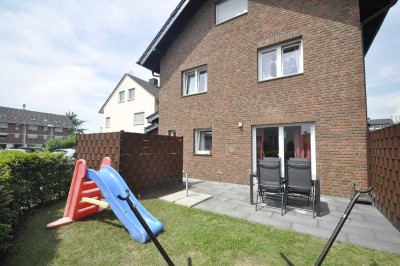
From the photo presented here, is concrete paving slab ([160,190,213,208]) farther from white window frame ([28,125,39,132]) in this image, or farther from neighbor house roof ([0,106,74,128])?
white window frame ([28,125,39,132])

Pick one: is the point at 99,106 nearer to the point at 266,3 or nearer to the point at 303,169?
the point at 266,3

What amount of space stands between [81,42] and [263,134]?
8.49 m

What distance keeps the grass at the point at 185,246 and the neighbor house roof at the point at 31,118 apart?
60937mm

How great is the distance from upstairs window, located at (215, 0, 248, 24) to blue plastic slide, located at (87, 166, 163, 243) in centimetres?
870

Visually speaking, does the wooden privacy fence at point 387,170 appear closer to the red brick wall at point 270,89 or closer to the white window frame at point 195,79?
the red brick wall at point 270,89

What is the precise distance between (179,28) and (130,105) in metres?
17.6

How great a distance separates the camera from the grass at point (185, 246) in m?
2.91

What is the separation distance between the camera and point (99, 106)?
30.5 meters

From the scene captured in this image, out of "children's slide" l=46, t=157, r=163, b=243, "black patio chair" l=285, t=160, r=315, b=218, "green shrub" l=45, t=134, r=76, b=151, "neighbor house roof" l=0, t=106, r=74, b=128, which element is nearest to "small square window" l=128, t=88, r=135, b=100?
"green shrub" l=45, t=134, r=76, b=151

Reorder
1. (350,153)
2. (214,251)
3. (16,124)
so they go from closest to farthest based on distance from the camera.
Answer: (214,251) < (350,153) < (16,124)

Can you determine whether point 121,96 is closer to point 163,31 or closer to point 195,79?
point 163,31

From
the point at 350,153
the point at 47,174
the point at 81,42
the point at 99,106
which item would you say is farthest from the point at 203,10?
the point at 99,106

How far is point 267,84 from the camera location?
307 inches

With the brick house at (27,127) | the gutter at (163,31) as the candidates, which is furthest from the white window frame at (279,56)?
the brick house at (27,127)
